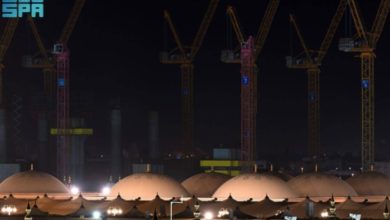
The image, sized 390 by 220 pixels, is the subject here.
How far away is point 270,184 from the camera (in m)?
120

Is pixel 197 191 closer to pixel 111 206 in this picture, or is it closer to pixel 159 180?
pixel 159 180

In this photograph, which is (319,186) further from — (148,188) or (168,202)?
(168,202)

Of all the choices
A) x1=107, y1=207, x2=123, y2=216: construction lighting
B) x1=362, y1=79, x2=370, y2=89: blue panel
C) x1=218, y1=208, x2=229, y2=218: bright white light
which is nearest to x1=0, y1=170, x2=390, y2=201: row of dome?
x1=218, y1=208, x2=229, y2=218: bright white light

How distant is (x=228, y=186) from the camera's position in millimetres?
121750

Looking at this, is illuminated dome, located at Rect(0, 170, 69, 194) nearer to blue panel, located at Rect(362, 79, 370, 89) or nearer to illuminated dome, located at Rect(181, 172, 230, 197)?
illuminated dome, located at Rect(181, 172, 230, 197)

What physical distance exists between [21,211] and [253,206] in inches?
925

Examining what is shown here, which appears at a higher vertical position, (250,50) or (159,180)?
(250,50)

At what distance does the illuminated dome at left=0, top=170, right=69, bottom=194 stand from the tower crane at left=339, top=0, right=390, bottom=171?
6181 cm

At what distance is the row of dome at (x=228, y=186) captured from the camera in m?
120

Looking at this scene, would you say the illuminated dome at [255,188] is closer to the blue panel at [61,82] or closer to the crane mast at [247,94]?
the crane mast at [247,94]

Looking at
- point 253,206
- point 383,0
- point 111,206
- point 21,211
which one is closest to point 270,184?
point 253,206

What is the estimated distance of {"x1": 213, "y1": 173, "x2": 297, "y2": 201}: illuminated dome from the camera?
4673 inches

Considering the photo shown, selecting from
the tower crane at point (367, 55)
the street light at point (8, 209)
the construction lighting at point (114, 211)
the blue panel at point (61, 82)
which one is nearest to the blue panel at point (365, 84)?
the tower crane at point (367, 55)

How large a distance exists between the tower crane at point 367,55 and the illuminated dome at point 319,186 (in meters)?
49.4
